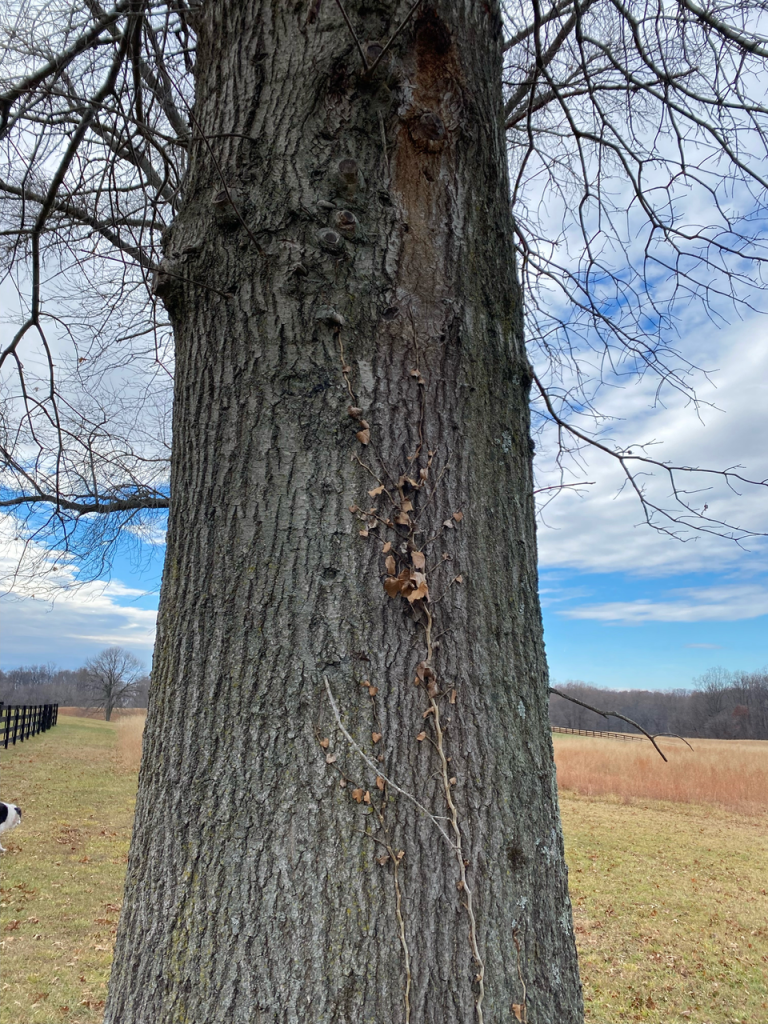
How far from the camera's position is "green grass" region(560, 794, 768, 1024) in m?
5.32

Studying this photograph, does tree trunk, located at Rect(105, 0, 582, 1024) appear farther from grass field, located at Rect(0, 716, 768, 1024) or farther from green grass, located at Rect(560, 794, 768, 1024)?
green grass, located at Rect(560, 794, 768, 1024)

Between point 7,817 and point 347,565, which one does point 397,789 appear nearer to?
point 347,565

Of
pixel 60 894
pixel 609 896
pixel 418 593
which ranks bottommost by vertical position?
pixel 609 896

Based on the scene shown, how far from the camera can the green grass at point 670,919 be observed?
5.32 meters

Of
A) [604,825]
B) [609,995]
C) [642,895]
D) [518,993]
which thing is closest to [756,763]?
[604,825]

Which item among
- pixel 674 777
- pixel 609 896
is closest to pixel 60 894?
pixel 609 896

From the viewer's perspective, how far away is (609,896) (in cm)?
800

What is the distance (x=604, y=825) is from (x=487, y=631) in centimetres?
1333

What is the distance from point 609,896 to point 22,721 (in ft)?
73.2

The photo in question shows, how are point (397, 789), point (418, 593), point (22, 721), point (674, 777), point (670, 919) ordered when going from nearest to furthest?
point (397, 789) < point (418, 593) < point (670, 919) < point (674, 777) < point (22, 721)

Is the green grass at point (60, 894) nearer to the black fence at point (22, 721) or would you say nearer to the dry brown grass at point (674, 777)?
the black fence at point (22, 721)

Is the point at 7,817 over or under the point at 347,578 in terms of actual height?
under

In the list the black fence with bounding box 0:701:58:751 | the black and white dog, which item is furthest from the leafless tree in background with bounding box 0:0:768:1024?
the black fence with bounding box 0:701:58:751

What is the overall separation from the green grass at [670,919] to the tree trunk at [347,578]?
5043 millimetres
